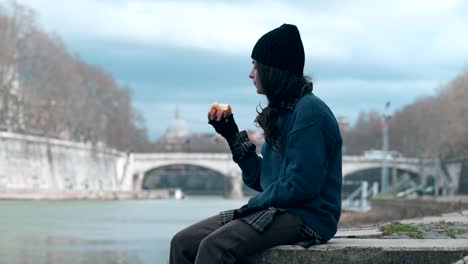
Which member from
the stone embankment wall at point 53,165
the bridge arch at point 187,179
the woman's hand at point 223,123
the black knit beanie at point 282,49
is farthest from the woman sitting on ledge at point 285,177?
the bridge arch at point 187,179

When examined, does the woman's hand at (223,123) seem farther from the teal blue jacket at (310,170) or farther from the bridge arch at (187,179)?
the bridge arch at (187,179)

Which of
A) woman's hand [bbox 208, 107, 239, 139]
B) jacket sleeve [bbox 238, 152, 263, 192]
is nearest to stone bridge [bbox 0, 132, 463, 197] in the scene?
jacket sleeve [bbox 238, 152, 263, 192]

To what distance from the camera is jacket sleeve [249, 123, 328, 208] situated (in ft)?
15.1

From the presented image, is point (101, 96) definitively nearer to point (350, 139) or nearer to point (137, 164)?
point (137, 164)

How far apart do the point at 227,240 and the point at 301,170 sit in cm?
42

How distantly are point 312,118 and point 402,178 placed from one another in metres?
92.0

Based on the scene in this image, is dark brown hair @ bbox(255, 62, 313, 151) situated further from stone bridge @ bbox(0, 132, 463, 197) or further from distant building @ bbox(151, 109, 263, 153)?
distant building @ bbox(151, 109, 263, 153)

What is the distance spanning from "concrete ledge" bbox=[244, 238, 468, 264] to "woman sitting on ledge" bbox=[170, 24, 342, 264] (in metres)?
0.05

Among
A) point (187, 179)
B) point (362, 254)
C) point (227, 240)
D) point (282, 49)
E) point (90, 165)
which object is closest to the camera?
point (227, 240)

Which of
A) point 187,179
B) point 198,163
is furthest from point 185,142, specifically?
point 198,163

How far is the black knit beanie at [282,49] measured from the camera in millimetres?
4781

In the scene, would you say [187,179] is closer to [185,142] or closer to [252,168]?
[185,142]

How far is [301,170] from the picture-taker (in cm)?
461

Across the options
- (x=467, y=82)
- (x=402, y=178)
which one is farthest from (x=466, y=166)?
(x=402, y=178)
